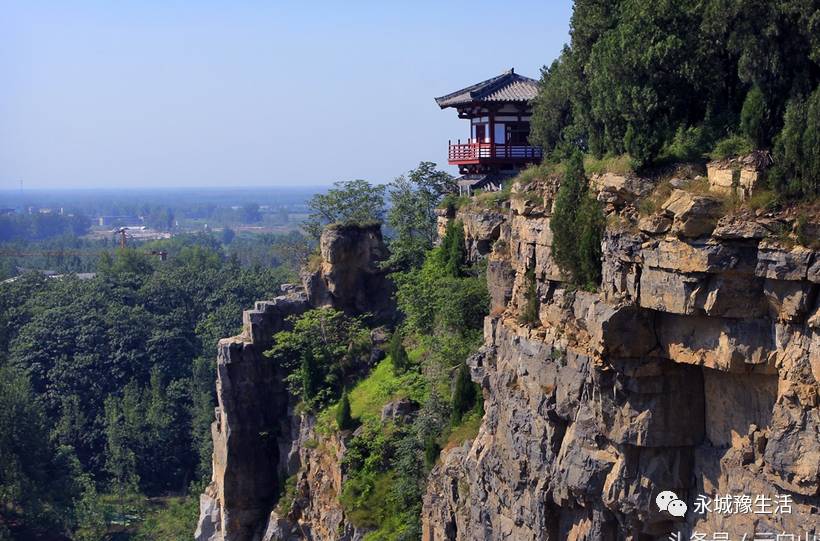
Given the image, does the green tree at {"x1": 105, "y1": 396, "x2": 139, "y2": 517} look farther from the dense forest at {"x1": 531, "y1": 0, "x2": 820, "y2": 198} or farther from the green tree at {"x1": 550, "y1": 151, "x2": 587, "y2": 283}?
the green tree at {"x1": 550, "y1": 151, "x2": 587, "y2": 283}

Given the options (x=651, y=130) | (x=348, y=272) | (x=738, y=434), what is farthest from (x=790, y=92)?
(x=348, y=272)

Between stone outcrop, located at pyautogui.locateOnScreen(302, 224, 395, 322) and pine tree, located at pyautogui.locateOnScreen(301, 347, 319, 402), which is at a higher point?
stone outcrop, located at pyautogui.locateOnScreen(302, 224, 395, 322)

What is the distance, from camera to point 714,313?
17.0 m

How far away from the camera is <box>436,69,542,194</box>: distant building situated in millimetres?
36031

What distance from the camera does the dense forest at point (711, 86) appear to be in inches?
667

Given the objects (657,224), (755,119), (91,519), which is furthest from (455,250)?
(91,519)

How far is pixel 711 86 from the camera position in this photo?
20.0 m

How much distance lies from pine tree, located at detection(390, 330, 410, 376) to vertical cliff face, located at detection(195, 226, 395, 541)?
4099 millimetres

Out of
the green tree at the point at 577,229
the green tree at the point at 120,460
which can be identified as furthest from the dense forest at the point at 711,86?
the green tree at the point at 120,460

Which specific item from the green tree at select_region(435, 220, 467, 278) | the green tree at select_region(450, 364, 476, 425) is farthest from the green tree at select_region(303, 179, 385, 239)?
the green tree at select_region(450, 364, 476, 425)

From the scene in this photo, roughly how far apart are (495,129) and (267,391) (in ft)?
38.1

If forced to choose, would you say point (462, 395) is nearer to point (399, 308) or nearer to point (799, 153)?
point (399, 308)

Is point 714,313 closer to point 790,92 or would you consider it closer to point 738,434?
point 738,434

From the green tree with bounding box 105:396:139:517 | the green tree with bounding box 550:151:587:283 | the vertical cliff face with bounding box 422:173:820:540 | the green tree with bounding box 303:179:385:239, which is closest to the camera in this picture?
the vertical cliff face with bounding box 422:173:820:540
